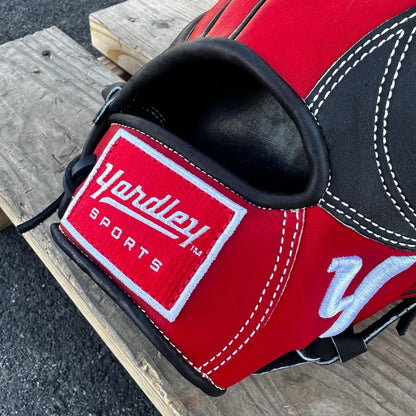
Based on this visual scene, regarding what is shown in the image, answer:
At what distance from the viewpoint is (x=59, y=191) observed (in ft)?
2.94

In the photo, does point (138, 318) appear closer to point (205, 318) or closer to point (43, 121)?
point (205, 318)

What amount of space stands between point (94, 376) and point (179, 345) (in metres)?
0.54

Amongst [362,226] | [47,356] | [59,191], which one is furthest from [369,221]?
[47,356]

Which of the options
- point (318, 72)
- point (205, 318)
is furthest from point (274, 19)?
point (205, 318)

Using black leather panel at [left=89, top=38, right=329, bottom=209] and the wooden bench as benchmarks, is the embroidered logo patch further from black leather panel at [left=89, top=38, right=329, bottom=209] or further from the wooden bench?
the wooden bench

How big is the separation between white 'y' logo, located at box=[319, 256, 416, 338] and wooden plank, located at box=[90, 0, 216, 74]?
74 cm

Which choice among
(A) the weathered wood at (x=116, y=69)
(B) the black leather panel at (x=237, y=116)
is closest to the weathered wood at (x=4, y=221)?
(A) the weathered wood at (x=116, y=69)

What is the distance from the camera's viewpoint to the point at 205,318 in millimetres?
544

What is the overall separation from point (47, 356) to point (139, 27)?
79 centimetres

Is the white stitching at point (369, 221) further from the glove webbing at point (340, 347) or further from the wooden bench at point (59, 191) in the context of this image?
the wooden bench at point (59, 191)

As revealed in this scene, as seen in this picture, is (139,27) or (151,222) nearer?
(151,222)

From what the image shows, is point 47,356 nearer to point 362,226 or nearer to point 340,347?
point 340,347

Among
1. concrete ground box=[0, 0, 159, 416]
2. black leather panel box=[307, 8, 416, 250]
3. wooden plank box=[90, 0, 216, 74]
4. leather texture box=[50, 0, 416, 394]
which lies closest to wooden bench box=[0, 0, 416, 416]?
wooden plank box=[90, 0, 216, 74]

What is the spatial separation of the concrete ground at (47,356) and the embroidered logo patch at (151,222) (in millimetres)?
541
